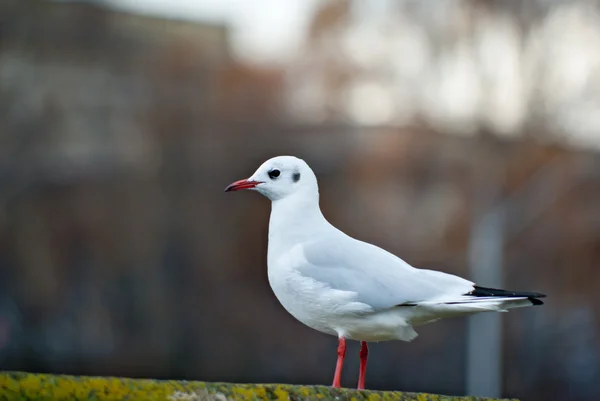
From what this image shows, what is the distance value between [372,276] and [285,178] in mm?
463

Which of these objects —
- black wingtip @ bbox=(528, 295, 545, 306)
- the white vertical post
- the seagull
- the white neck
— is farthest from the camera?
the white vertical post

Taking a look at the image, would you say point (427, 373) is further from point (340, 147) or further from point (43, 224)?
point (43, 224)

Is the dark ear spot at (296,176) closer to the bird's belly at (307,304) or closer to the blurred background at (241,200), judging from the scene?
the bird's belly at (307,304)

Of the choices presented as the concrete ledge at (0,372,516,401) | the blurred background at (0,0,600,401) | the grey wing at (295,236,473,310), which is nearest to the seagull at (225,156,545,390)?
the grey wing at (295,236,473,310)

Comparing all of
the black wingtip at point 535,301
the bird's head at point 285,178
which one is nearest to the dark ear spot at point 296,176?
the bird's head at point 285,178

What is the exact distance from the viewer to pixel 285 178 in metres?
3.65

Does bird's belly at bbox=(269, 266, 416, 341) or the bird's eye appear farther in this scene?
A: the bird's eye

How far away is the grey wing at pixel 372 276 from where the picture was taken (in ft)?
10.9

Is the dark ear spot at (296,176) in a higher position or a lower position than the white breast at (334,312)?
higher

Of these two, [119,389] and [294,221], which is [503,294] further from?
[119,389]

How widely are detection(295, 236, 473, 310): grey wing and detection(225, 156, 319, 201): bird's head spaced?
0.64ft

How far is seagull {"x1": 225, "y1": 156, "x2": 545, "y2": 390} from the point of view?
10.9 feet

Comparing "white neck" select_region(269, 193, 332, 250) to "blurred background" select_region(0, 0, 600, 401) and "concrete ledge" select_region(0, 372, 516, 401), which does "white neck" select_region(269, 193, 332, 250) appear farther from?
"blurred background" select_region(0, 0, 600, 401)

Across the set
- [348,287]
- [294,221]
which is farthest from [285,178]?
[348,287]
